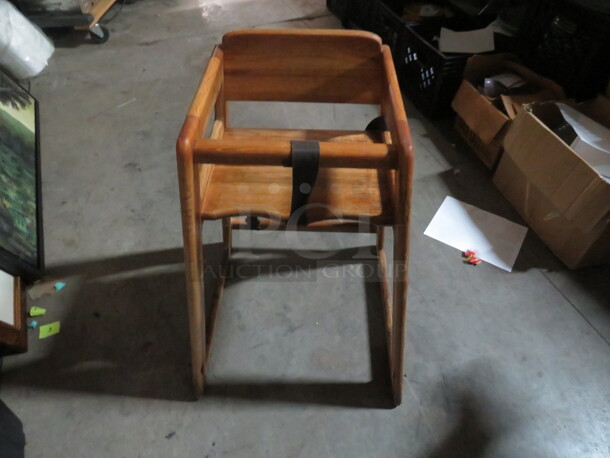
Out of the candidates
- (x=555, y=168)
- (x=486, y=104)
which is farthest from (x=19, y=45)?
(x=555, y=168)

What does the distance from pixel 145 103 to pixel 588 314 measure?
1.90m

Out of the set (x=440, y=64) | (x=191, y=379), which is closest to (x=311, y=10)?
(x=440, y=64)

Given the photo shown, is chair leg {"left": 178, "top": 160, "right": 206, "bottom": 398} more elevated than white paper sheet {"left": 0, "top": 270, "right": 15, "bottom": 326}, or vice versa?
chair leg {"left": 178, "top": 160, "right": 206, "bottom": 398}

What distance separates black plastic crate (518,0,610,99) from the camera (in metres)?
1.53

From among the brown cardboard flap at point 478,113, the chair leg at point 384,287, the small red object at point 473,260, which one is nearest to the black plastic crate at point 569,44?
the brown cardboard flap at point 478,113

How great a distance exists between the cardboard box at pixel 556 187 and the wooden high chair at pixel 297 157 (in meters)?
0.63

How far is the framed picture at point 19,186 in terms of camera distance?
1.25 metres

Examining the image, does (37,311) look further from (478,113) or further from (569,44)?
(569,44)

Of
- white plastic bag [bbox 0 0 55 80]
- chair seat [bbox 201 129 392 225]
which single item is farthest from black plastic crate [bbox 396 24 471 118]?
white plastic bag [bbox 0 0 55 80]

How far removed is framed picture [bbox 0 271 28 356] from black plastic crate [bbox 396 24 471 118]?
1666 millimetres

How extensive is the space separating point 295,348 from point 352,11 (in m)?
2.09

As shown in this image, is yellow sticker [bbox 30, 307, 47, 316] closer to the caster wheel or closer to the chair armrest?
the chair armrest

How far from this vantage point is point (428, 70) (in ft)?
6.34

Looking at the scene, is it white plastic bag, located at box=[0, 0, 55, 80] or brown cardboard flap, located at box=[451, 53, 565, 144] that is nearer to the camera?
brown cardboard flap, located at box=[451, 53, 565, 144]
